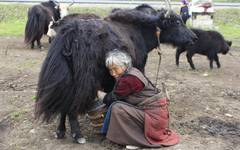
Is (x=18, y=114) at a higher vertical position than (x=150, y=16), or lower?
lower

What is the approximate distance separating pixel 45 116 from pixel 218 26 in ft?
47.6

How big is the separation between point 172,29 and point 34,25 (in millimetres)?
6822

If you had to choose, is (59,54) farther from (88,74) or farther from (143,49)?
(143,49)

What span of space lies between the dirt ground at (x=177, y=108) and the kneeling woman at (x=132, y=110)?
199mm

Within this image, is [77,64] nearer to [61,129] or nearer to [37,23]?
[61,129]

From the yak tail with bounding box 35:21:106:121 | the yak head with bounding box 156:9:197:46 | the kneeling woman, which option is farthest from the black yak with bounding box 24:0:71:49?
the kneeling woman

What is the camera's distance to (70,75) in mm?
5273

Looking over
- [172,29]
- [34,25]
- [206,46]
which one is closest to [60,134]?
[172,29]

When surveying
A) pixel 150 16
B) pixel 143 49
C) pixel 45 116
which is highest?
pixel 150 16

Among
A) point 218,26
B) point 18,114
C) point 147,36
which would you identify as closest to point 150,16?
point 147,36

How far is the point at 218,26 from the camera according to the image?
18734mm

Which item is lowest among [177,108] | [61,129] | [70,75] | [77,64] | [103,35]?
[177,108]

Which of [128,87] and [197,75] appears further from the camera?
[197,75]

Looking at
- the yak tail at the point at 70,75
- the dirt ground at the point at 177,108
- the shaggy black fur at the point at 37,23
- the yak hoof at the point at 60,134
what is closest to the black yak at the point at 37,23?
the shaggy black fur at the point at 37,23
